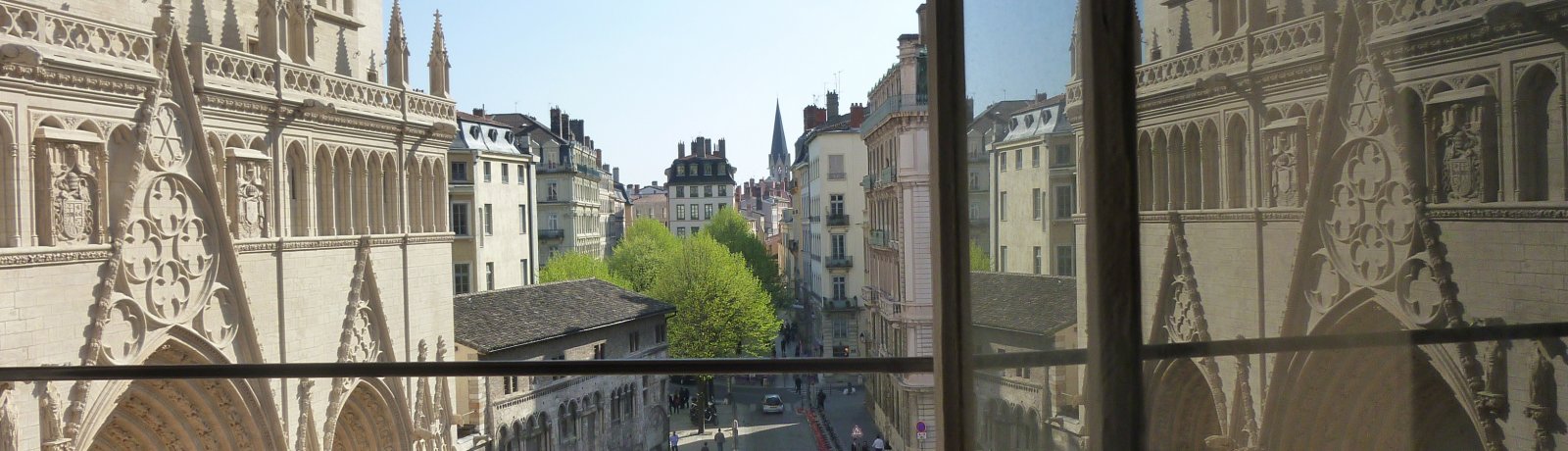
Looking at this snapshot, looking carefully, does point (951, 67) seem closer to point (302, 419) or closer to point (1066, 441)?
point (1066, 441)

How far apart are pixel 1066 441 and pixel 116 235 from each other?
5.98 m

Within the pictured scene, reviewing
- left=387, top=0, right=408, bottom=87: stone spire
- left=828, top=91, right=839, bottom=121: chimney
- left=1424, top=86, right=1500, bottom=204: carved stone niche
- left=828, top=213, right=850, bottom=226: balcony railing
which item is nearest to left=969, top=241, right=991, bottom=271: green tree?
left=1424, top=86, right=1500, bottom=204: carved stone niche

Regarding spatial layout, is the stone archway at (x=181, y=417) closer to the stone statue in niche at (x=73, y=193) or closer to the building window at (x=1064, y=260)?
the stone statue in niche at (x=73, y=193)

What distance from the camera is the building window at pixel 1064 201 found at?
867 mm

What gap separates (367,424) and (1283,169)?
8.71 meters

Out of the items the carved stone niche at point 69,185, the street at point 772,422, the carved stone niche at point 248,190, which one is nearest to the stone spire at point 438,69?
the carved stone niche at point 248,190

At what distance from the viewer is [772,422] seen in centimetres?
1582

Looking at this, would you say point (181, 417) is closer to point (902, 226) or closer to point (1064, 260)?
point (1064, 260)

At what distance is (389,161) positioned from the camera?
8234mm

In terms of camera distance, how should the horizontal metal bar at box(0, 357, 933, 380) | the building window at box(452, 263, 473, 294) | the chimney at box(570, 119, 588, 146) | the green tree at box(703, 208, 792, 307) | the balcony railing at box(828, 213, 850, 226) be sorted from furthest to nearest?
the green tree at box(703, 208, 792, 307)
the chimney at box(570, 119, 588, 146)
the balcony railing at box(828, 213, 850, 226)
the building window at box(452, 263, 473, 294)
the horizontal metal bar at box(0, 357, 933, 380)

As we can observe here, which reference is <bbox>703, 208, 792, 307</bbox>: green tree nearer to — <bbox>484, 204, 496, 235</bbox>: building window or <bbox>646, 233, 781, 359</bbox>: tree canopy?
<bbox>646, 233, 781, 359</bbox>: tree canopy

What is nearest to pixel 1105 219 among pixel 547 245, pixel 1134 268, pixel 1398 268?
pixel 1134 268

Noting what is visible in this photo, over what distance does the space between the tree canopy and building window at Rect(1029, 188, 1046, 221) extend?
15.6 metres

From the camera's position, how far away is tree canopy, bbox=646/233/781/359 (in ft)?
54.6
